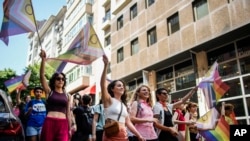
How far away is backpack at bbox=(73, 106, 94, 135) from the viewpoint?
562cm

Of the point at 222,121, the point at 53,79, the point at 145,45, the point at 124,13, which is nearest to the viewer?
the point at 53,79

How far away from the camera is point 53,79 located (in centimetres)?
427

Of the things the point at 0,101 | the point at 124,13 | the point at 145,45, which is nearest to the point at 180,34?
the point at 145,45

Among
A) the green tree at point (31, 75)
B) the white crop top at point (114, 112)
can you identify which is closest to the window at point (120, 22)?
the green tree at point (31, 75)

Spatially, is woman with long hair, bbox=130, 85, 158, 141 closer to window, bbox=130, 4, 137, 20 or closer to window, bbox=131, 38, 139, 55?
window, bbox=131, 38, 139, 55

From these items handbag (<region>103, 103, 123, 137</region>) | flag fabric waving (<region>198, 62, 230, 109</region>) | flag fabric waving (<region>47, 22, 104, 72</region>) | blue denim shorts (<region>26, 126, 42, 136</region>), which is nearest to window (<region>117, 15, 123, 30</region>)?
flag fabric waving (<region>198, 62, 230, 109</region>)

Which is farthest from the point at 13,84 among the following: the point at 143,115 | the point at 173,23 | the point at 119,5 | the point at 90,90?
the point at 119,5

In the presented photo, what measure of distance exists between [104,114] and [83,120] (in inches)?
49.4

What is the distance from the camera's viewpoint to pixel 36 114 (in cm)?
540

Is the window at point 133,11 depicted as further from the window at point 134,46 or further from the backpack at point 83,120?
the backpack at point 83,120

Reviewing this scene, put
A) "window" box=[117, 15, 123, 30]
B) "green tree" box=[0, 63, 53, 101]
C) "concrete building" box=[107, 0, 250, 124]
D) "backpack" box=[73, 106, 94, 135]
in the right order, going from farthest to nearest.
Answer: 1. "green tree" box=[0, 63, 53, 101]
2. "window" box=[117, 15, 123, 30]
3. "concrete building" box=[107, 0, 250, 124]
4. "backpack" box=[73, 106, 94, 135]

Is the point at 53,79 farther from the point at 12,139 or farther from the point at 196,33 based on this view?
the point at 196,33

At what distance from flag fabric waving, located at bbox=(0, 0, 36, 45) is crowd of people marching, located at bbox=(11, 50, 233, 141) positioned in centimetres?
131

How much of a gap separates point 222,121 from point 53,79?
14.6ft
